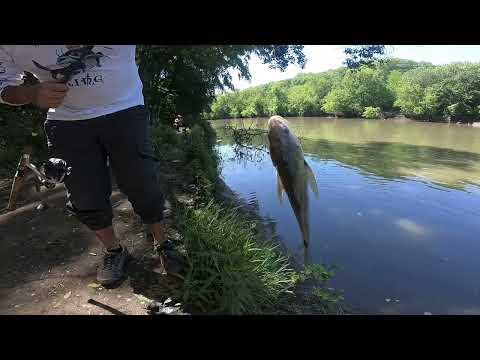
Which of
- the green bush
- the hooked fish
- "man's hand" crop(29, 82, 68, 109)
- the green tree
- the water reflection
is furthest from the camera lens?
the green tree

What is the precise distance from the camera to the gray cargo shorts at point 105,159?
2.62m

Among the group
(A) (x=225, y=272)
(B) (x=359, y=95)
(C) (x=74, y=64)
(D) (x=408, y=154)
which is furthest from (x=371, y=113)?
(C) (x=74, y=64)

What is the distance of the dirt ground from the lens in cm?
301

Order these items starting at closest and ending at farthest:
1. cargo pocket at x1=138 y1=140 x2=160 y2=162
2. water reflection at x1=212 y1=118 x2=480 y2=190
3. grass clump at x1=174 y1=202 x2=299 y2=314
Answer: cargo pocket at x1=138 y1=140 x2=160 y2=162, grass clump at x1=174 y1=202 x2=299 y2=314, water reflection at x1=212 y1=118 x2=480 y2=190

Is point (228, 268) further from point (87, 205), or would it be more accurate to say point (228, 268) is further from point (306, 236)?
point (87, 205)

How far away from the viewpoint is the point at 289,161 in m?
2.59

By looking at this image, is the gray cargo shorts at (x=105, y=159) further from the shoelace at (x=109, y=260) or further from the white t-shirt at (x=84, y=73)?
the shoelace at (x=109, y=260)

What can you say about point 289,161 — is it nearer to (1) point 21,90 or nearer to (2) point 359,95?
(1) point 21,90

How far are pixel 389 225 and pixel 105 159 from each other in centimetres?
835

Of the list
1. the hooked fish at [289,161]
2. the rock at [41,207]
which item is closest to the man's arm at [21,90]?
the hooked fish at [289,161]

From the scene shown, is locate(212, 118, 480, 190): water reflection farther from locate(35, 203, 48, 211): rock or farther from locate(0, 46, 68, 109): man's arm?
locate(0, 46, 68, 109): man's arm

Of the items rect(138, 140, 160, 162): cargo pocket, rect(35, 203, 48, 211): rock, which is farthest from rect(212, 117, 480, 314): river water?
rect(35, 203, 48, 211): rock
